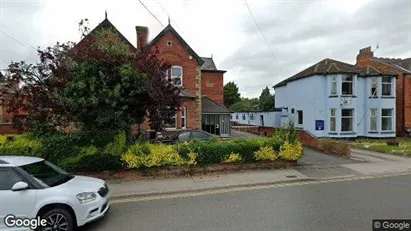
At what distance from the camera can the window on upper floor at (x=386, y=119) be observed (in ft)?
78.8

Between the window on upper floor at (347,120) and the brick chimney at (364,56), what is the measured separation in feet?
27.0

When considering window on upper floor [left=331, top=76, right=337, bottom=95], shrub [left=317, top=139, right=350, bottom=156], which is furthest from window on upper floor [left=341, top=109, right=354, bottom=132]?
shrub [left=317, top=139, right=350, bottom=156]

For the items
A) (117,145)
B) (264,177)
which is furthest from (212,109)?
(117,145)

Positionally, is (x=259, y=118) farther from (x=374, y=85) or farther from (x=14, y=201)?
(x=14, y=201)

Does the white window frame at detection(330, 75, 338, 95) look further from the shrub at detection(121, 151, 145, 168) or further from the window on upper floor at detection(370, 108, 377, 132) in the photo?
the shrub at detection(121, 151, 145, 168)

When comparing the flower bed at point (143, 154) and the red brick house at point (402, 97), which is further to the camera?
the red brick house at point (402, 97)

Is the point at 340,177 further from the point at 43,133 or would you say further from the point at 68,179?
the point at 43,133

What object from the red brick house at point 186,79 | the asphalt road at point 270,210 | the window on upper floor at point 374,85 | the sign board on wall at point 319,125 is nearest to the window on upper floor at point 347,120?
the sign board on wall at point 319,125

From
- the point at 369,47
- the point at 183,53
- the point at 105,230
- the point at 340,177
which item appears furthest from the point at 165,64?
the point at 369,47

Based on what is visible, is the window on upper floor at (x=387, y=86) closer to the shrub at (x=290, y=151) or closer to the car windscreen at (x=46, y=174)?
the shrub at (x=290, y=151)

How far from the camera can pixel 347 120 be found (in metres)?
23.4

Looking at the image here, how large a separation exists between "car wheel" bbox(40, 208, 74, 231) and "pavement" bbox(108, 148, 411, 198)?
265cm

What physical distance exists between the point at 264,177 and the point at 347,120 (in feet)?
56.3

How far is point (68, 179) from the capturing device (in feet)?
18.8
